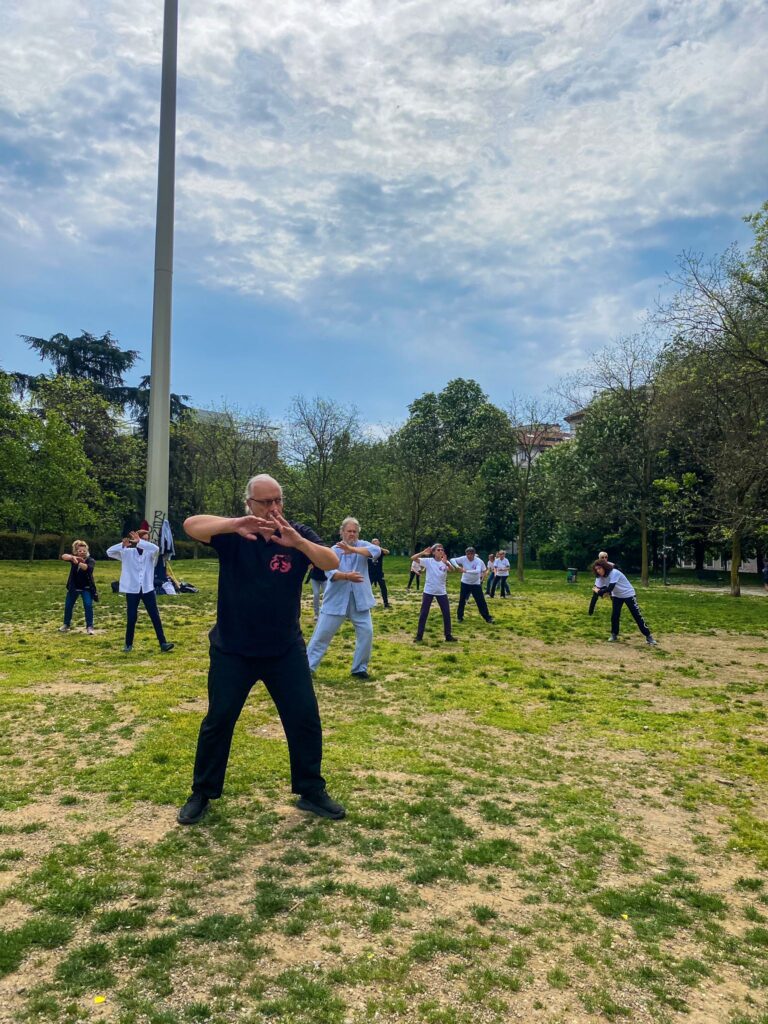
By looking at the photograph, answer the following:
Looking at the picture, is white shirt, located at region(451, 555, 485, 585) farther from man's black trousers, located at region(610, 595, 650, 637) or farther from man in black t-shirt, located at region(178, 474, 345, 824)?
man in black t-shirt, located at region(178, 474, 345, 824)

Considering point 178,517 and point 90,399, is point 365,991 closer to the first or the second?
point 90,399

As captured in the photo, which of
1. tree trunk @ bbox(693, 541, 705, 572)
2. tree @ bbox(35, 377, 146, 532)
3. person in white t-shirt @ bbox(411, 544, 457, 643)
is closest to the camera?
person in white t-shirt @ bbox(411, 544, 457, 643)

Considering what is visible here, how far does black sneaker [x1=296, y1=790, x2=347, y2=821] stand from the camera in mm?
4410

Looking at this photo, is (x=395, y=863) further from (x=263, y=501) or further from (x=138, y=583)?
(x=138, y=583)

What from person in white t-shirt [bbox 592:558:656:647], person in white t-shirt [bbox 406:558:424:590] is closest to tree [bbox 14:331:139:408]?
person in white t-shirt [bbox 406:558:424:590]

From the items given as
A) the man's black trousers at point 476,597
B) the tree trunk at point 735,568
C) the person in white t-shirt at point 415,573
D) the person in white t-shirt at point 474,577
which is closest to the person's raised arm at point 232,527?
the person in white t-shirt at point 474,577

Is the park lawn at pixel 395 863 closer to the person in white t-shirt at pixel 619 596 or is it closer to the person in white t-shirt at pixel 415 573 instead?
the person in white t-shirt at pixel 619 596

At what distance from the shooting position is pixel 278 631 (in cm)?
423

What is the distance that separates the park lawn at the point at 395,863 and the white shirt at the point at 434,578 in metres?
4.08

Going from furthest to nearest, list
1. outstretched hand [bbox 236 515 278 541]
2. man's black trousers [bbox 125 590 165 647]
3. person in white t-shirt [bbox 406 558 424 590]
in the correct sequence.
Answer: person in white t-shirt [bbox 406 558 424 590], man's black trousers [bbox 125 590 165 647], outstretched hand [bbox 236 515 278 541]

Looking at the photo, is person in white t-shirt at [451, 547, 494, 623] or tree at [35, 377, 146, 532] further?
tree at [35, 377, 146, 532]

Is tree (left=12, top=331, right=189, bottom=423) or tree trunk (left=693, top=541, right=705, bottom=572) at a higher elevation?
tree (left=12, top=331, right=189, bottom=423)

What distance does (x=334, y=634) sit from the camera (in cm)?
851

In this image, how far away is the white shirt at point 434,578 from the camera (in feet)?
40.1
